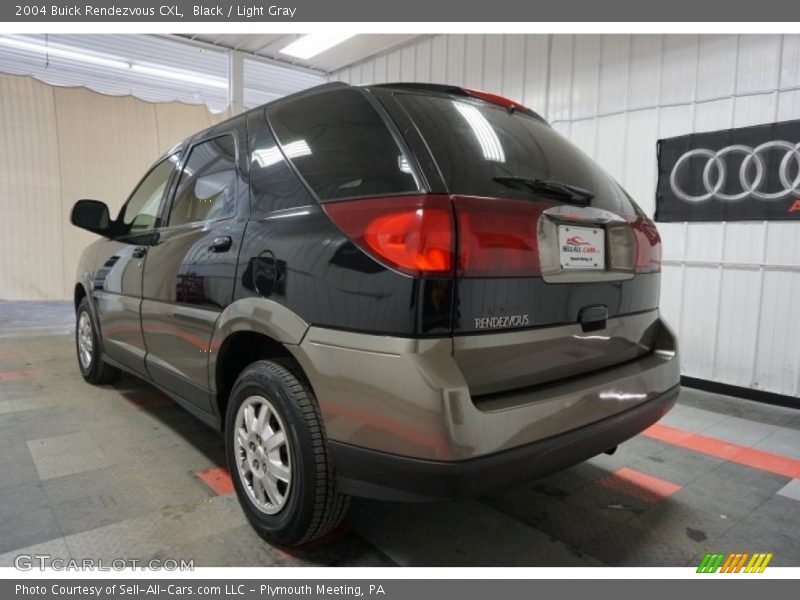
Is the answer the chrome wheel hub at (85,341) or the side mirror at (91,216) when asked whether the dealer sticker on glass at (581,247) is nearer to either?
the side mirror at (91,216)

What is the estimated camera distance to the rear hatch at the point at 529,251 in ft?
4.49

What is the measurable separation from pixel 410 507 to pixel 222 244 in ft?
4.25

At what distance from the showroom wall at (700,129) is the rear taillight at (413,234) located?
12.0 feet

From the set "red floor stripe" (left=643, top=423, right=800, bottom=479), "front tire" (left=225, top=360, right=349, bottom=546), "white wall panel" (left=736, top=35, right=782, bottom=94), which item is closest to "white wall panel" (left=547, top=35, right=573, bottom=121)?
"white wall panel" (left=736, top=35, right=782, bottom=94)

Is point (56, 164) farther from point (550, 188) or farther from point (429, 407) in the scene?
point (429, 407)

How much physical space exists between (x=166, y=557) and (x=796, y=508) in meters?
2.54

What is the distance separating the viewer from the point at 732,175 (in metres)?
3.96

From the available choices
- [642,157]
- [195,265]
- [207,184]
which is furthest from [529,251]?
[642,157]

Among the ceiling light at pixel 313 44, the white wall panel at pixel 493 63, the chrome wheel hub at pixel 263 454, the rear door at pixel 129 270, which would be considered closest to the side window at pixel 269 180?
the chrome wheel hub at pixel 263 454

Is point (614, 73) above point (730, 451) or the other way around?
above

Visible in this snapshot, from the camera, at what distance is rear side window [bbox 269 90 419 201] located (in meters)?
1.47

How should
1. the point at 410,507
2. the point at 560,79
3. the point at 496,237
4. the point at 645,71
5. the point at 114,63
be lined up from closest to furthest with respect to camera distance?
the point at 496,237, the point at 410,507, the point at 645,71, the point at 560,79, the point at 114,63

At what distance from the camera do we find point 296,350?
62.4 inches

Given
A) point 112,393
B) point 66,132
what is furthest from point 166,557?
point 66,132
